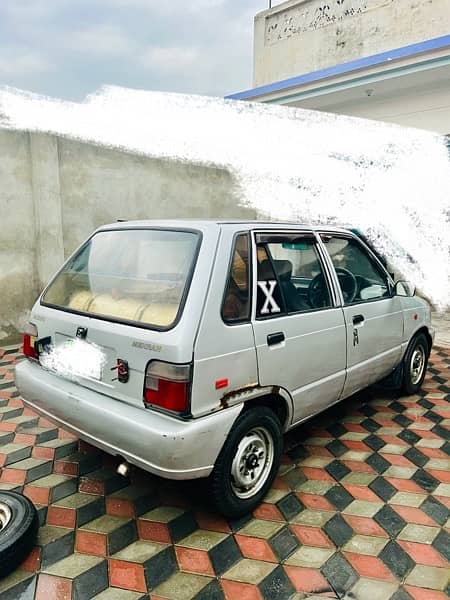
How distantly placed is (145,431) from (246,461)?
705 millimetres

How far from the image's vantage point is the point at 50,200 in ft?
19.4

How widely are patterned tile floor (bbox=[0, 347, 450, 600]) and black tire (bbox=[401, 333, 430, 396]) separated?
707 mm

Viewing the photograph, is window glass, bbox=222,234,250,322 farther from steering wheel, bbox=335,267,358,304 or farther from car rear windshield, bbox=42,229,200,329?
steering wheel, bbox=335,267,358,304

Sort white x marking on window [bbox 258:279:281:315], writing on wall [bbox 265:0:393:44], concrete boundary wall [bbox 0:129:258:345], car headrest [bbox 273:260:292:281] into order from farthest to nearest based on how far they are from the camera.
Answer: writing on wall [bbox 265:0:393:44] < concrete boundary wall [bbox 0:129:258:345] < car headrest [bbox 273:260:292:281] < white x marking on window [bbox 258:279:281:315]

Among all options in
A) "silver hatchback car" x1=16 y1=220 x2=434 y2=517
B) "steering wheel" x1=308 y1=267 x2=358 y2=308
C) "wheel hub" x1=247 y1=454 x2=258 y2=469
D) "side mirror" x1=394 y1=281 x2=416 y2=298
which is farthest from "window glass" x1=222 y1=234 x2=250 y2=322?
"side mirror" x1=394 y1=281 x2=416 y2=298

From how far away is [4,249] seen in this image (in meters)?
5.68

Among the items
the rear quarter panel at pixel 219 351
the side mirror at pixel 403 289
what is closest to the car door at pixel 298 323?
the rear quarter panel at pixel 219 351

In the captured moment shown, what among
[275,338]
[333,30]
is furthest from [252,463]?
[333,30]

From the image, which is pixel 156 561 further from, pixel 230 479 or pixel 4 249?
pixel 4 249

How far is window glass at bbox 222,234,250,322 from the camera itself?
2262mm

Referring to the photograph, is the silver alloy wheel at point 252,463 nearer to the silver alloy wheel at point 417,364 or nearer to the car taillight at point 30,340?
the car taillight at point 30,340

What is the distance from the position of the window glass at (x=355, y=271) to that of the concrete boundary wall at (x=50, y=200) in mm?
4134

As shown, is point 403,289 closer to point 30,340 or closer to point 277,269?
point 277,269

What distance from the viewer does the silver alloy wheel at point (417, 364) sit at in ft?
13.8
